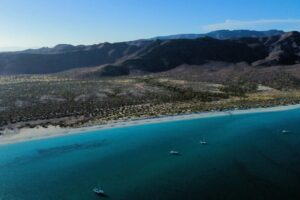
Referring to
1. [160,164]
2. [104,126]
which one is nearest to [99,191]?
[160,164]

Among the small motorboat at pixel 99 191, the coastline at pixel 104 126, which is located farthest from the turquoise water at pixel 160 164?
the coastline at pixel 104 126

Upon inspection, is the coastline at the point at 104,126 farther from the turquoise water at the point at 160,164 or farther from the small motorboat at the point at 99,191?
the small motorboat at the point at 99,191

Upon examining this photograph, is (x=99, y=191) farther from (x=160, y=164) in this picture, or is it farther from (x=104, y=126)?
(x=104, y=126)

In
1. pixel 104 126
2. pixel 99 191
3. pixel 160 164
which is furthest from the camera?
pixel 104 126

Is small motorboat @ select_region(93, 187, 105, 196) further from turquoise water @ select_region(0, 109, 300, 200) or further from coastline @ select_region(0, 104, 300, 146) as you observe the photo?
coastline @ select_region(0, 104, 300, 146)

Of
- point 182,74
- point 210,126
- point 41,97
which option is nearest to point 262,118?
point 210,126

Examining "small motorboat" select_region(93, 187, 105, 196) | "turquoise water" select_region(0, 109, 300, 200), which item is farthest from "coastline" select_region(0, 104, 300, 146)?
"small motorboat" select_region(93, 187, 105, 196)

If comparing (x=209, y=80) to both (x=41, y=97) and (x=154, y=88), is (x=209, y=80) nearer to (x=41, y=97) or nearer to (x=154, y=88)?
(x=154, y=88)
